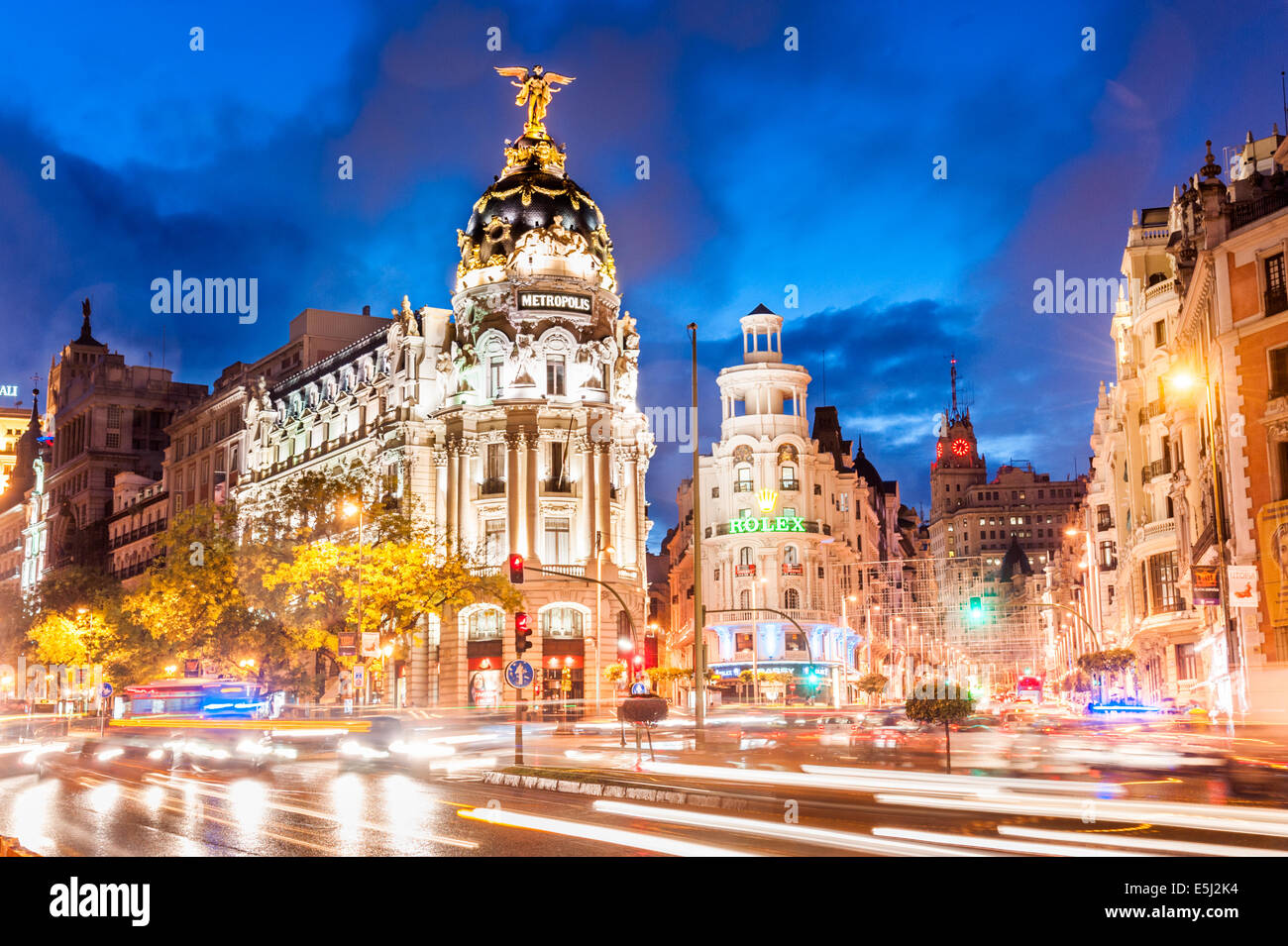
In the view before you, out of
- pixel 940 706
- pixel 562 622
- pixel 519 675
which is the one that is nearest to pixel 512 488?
pixel 562 622

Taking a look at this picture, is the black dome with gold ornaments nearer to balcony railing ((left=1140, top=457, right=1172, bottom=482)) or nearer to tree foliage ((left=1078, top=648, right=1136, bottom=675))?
balcony railing ((left=1140, top=457, right=1172, bottom=482))

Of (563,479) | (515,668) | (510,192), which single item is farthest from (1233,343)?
(510,192)

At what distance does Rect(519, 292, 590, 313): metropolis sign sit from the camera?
236 ft

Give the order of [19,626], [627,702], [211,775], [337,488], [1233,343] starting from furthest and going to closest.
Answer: [19,626]
[337,488]
[1233,343]
[627,702]
[211,775]

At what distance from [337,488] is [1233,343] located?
3499 cm

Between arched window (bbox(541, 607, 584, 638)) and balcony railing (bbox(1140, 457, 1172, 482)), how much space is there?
99.0 feet

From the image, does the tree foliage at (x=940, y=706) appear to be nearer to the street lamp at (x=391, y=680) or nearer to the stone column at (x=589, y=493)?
the street lamp at (x=391, y=680)

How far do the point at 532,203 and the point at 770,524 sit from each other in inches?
1310

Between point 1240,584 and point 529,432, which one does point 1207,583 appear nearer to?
point 1240,584

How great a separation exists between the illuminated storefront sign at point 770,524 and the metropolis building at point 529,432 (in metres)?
20.6

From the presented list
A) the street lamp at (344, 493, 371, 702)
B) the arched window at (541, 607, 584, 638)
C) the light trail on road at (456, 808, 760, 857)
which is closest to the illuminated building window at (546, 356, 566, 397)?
the arched window at (541, 607, 584, 638)
